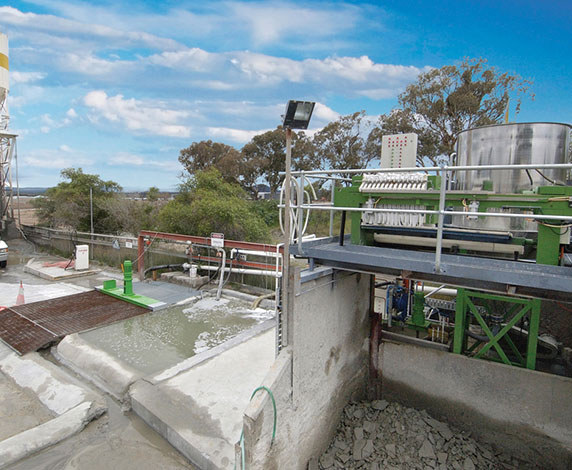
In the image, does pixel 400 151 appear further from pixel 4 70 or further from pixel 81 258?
pixel 4 70

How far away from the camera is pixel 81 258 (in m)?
13.7

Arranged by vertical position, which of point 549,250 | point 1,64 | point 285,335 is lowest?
point 285,335

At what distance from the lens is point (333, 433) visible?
533 cm

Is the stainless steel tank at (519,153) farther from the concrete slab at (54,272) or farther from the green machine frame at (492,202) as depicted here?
the concrete slab at (54,272)

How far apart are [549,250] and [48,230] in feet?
74.0

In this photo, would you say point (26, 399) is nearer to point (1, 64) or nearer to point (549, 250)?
point (549, 250)

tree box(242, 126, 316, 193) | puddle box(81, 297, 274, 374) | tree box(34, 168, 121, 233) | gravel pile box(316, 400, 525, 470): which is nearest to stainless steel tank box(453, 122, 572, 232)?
gravel pile box(316, 400, 525, 470)

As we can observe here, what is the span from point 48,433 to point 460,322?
228 inches

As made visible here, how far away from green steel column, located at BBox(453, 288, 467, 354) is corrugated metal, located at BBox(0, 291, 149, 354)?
726 centimetres

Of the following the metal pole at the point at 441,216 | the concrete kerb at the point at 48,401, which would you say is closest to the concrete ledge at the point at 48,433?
the concrete kerb at the point at 48,401

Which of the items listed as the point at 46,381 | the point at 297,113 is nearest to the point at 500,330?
the point at 297,113

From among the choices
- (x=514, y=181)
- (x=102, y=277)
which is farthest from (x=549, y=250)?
(x=102, y=277)

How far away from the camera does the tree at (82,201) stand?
2075 centimetres

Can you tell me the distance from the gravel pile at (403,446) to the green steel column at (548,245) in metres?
2.87
